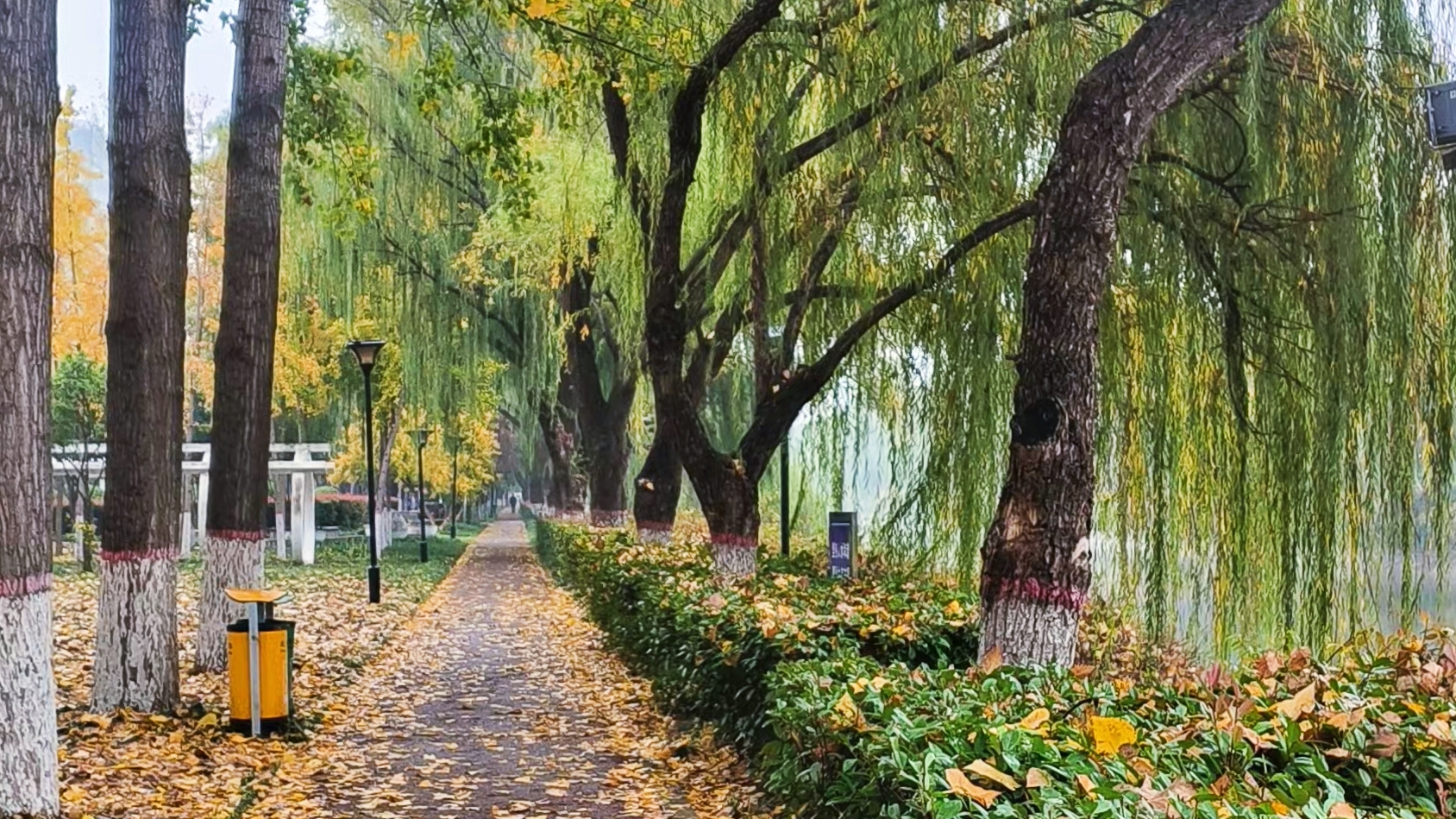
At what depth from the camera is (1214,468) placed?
22.6ft

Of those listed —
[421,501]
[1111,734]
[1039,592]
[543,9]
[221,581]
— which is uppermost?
[543,9]

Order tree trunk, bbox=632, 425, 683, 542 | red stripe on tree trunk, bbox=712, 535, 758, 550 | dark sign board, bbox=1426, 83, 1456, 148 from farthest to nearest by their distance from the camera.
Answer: tree trunk, bbox=632, 425, 683, 542
red stripe on tree trunk, bbox=712, 535, 758, 550
dark sign board, bbox=1426, 83, 1456, 148

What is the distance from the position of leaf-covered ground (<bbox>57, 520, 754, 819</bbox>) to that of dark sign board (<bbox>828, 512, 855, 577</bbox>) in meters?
2.03

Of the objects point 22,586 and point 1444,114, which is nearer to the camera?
point 22,586

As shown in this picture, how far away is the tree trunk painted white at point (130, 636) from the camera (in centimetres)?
692

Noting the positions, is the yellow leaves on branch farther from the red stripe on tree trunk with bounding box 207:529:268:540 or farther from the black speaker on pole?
the black speaker on pole

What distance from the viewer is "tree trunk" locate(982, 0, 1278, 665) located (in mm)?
4898

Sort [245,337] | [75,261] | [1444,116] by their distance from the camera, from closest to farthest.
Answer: [1444,116] < [245,337] < [75,261]

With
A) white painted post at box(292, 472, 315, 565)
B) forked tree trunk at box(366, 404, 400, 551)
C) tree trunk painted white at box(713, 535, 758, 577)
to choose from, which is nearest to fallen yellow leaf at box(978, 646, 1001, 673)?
tree trunk painted white at box(713, 535, 758, 577)

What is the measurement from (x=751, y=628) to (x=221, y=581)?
15.6 ft

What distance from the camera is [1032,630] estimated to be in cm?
496

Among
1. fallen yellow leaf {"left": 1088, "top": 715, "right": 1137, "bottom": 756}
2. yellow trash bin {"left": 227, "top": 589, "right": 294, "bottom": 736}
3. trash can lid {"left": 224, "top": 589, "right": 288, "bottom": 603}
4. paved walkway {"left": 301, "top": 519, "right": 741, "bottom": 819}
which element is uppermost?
fallen yellow leaf {"left": 1088, "top": 715, "right": 1137, "bottom": 756}

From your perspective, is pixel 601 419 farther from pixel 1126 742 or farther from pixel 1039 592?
pixel 1126 742

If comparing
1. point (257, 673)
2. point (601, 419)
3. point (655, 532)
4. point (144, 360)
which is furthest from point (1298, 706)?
point (601, 419)
